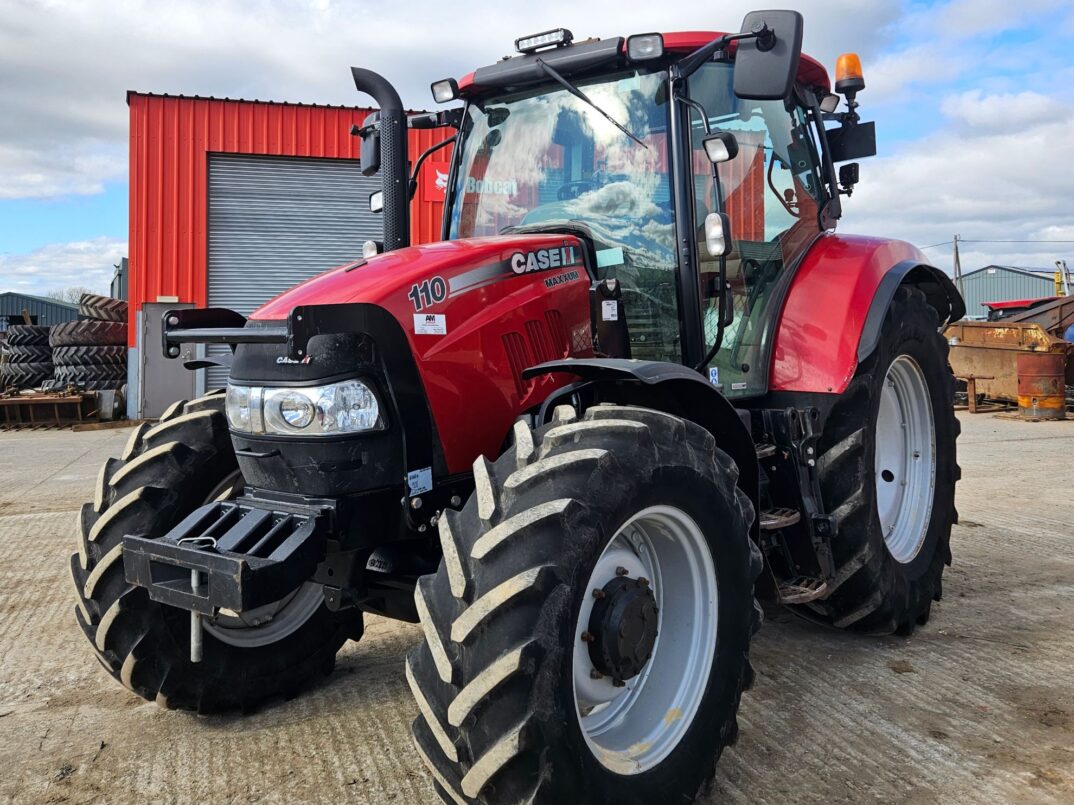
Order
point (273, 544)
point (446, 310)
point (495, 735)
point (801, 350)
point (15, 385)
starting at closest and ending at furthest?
point (495, 735) → point (273, 544) → point (446, 310) → point (801, 350) → point (15, 385)

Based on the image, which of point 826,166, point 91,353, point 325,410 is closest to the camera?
point 325,410

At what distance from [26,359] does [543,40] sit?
15.5 metres

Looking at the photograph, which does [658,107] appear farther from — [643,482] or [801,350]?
[643,482]

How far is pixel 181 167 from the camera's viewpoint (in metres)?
14.8

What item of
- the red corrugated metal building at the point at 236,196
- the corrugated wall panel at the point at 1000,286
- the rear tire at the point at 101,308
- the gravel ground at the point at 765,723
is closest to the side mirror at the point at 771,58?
the gravel ground at the point at 765,723

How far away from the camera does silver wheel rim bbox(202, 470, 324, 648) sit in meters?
3.18

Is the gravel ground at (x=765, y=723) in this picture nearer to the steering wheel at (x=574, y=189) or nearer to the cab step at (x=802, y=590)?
the cab step at (x=802, y=590)

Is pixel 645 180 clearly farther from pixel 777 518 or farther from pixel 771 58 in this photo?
pixel 777 518

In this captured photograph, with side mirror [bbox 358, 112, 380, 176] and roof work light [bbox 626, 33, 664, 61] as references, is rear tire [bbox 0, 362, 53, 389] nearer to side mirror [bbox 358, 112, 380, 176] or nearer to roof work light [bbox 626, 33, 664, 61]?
side mirror [bbox 358, 112, 380, 176]

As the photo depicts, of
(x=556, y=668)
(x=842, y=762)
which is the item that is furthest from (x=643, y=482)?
(x=842, y=762)

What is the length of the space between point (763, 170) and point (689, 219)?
77 cm

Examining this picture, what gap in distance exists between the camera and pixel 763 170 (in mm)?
3883

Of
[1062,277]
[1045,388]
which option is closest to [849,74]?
[1045,388]

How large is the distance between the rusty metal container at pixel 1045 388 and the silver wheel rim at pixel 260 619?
12.7 m
